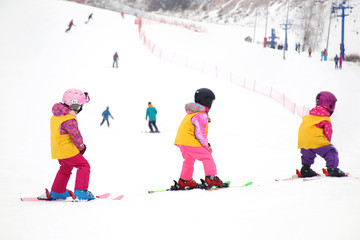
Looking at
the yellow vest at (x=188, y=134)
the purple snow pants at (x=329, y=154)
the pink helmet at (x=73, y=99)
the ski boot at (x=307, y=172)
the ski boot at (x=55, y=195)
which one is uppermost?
the pink helmet at (x=73, y=99)

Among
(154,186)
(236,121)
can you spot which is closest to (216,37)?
(236,121)

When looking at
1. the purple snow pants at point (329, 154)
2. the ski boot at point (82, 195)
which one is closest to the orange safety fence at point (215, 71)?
the purple snow pants at point (329, 154)

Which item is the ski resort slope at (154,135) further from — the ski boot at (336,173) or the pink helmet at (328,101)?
the pink helmet at (328,101)

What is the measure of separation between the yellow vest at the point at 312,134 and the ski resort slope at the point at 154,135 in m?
0.76

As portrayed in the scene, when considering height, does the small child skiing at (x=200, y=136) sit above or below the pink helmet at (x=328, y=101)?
below

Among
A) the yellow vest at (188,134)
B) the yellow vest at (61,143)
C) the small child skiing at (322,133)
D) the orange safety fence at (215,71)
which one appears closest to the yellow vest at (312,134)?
the small child skiing at (322,133)

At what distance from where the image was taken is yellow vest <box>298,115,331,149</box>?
5777mm

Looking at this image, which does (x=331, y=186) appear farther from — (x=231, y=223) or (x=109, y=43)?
(x=109, y=43)

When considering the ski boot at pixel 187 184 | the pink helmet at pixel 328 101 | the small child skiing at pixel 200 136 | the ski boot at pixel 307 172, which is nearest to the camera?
the small child skiing at pixel 200 136

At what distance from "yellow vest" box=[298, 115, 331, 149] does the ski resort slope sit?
2.49 ft

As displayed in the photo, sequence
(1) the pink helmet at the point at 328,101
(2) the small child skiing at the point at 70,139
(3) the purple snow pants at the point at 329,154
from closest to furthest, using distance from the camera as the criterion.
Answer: (2) the small child skiing at the point at 70,139
(3) the purple snow pants at the point at 329,154
(1) the pink helmet at the point at 328,101

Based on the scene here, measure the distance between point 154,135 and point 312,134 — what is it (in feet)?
31.2

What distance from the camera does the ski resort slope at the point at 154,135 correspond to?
11.0ft

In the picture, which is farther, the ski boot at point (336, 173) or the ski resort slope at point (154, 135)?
the ski boot at point (336, 173)
